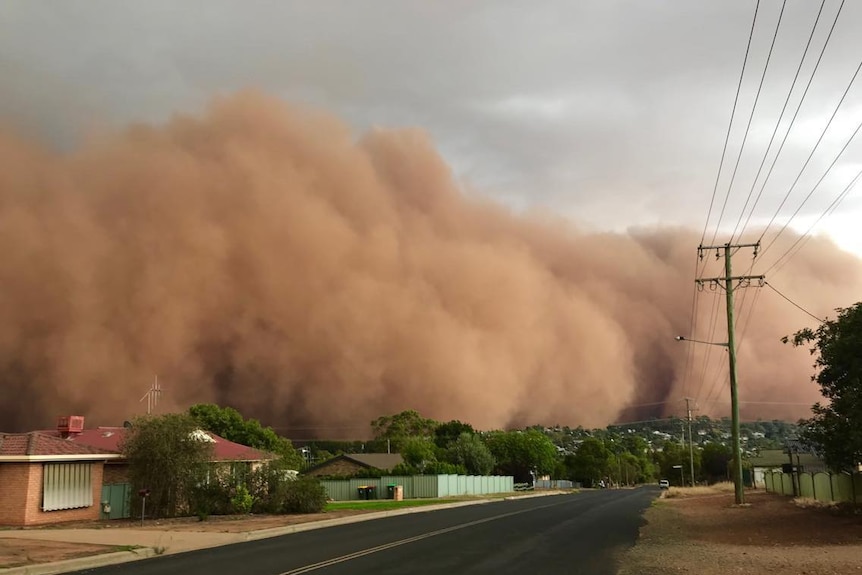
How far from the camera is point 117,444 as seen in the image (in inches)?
1062

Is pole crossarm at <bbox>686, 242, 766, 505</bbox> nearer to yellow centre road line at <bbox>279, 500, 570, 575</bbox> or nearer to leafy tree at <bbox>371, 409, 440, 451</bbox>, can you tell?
yellow centre road line at <bbox>279, 500, 570, 575</bbox>

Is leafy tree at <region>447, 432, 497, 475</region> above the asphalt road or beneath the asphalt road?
beneath

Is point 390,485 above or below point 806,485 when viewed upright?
below

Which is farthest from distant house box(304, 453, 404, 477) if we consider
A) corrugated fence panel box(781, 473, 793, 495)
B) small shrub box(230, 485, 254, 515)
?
small shrub box(230, 485, 254, 515)

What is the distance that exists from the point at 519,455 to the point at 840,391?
7823 cm

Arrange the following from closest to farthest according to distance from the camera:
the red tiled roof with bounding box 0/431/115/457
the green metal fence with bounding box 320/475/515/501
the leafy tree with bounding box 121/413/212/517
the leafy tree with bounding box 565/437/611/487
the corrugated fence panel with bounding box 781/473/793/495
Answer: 1. the red tiled roof with bounding box 0/431/115/457
2. the leafy tree with bounding box 121/413/212/517
3. the corrugated fence panel with bounding box 781/473/793/495
4. the green metal fence with bounding box 320/475/515/501
5. the leafy tree with bounding box 565/437/611/487

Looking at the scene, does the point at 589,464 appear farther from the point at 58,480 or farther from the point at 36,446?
the point at 36,446

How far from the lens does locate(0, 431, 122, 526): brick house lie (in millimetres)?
21031

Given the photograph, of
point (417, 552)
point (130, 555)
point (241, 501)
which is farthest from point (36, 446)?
point (417, 552)

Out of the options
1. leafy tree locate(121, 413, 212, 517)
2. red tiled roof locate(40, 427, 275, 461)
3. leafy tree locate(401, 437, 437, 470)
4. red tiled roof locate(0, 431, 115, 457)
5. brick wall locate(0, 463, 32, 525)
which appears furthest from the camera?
leafy tree locate(401, 437, 437, 470)

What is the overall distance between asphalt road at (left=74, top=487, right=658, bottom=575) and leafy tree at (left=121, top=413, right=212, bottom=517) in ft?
21.5

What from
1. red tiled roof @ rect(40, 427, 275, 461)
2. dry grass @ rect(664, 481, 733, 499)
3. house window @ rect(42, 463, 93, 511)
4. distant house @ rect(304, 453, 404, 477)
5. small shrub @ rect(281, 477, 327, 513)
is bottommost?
dry grass @ rect(664, 481, 733, 499)

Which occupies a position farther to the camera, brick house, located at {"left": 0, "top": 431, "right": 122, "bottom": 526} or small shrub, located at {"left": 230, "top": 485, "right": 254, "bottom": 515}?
small shrub, located at {"left": 230, "top": 485, "right": 254, "bottom": 515}

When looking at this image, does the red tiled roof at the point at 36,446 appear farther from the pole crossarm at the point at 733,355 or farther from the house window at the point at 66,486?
the pole crossarm at the point at 733,355
